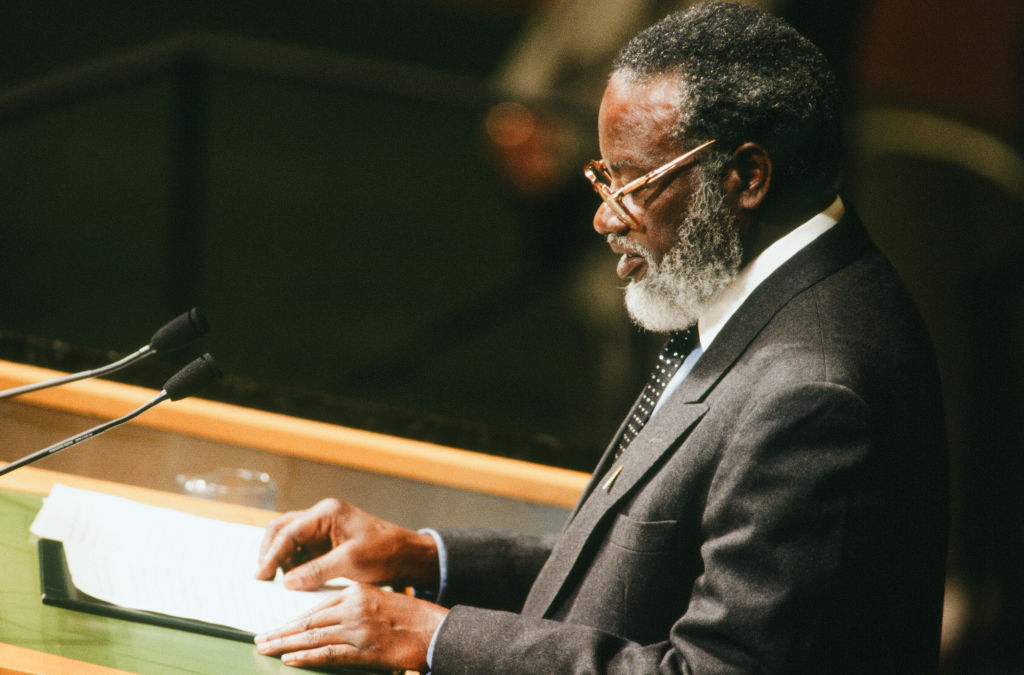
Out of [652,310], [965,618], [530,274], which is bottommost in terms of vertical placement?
[965,618]

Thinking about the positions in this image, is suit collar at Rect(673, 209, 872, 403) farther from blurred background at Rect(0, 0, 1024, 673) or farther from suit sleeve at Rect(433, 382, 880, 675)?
blurred background at Rect(0, 0, 1024, 673)

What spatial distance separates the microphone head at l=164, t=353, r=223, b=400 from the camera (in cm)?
151

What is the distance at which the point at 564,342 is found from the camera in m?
5.68

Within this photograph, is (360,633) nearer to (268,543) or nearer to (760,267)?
(268,543)

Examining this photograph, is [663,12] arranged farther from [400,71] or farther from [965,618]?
[965,618]

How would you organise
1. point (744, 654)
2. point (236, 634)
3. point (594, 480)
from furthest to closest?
1. point (594, 480)
2. point (236, 634)
3. point (744, 654)

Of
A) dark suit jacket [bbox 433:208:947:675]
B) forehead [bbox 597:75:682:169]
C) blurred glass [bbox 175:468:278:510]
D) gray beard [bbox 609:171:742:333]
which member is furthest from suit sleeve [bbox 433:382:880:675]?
blurred glass [bbox 175:468:278:510]

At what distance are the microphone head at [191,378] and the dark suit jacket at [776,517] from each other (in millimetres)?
444

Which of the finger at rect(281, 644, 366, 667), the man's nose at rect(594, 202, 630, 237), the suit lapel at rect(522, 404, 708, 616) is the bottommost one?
the finger at rect(281, 644, 366, 667)

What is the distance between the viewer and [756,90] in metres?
1.38

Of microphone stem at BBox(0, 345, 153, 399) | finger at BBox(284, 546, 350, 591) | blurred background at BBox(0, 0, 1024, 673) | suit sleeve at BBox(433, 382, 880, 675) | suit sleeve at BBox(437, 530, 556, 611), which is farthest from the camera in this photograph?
blurred background at BBox(0, 0, 1024, 673)

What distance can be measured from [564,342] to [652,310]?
4.16 meters

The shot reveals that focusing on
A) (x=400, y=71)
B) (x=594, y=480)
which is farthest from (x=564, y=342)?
(x=594, y=480)

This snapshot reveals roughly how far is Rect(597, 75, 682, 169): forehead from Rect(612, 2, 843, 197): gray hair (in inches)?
0.4
